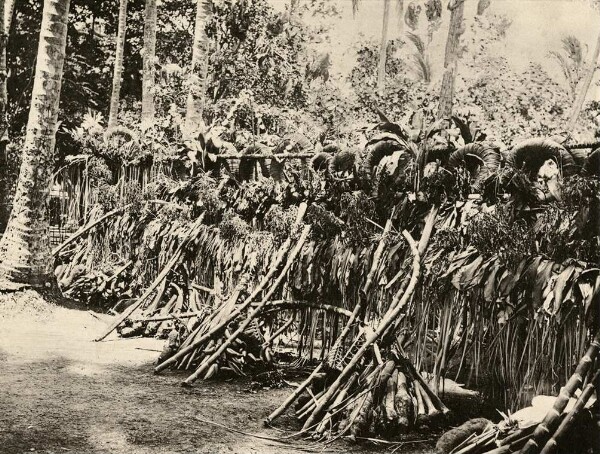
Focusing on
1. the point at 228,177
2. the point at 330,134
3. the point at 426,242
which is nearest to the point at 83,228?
the point at 228,177

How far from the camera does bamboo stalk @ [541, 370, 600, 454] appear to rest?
152 inches

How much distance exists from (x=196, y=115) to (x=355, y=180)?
20.1 feet

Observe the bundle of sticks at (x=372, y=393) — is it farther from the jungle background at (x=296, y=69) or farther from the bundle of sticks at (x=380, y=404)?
the jungle background at (x=296, y=69)

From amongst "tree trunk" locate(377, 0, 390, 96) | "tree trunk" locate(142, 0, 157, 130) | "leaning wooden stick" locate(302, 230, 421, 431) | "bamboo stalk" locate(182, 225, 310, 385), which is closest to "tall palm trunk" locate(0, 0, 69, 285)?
"bamboo stalk" locate(182, 225, 310, 385)

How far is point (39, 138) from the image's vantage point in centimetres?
903

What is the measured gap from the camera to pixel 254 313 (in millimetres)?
6539

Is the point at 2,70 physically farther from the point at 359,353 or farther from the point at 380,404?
the point at 380,404

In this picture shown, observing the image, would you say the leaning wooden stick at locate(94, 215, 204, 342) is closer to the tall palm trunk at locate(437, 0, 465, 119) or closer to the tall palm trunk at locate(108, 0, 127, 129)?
the tall palm trunk at locate(437, 0, 465, 119)

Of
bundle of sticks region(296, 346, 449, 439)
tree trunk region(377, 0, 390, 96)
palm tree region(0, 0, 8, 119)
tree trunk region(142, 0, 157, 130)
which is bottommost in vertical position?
bundle of sticks region(296, 346, 449, 439)

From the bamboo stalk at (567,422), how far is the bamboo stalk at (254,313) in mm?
3347

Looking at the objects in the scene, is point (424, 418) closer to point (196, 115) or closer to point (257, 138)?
point (257, 138)

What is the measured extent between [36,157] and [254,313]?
181 inches

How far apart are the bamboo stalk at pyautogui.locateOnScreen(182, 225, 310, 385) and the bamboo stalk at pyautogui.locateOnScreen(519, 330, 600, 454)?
3.24 metres

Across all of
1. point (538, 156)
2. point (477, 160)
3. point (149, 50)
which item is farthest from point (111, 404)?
point (149, 50)
